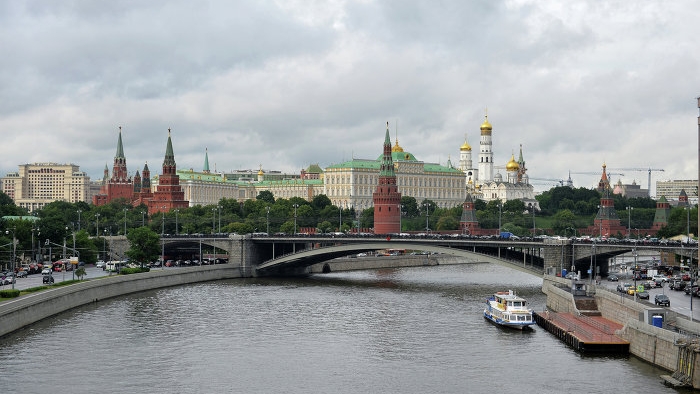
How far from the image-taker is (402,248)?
10012cm

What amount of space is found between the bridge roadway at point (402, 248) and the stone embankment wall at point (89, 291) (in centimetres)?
415

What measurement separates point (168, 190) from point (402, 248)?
93.6 metres

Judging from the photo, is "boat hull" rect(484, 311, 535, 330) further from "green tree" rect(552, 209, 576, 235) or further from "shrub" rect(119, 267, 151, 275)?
Result: "green tree" rect(552, 209, 576, 235)

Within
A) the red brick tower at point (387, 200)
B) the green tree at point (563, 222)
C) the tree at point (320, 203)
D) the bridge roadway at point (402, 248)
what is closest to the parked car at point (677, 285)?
the bridge roadway at point (402, 248)

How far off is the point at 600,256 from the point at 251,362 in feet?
172

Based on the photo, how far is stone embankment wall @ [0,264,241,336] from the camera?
59.5 meters

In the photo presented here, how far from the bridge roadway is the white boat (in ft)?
70.1

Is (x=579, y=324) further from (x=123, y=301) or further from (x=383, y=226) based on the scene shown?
(x=383, y=226)

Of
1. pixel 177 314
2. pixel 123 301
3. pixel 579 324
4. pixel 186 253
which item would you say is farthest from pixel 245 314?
pixel 186 253

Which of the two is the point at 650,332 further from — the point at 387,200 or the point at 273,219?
the point at 273,219

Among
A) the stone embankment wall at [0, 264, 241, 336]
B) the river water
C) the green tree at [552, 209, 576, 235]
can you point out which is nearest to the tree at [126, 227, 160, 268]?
the stone embankment wall at [0, 264, 241, 336]

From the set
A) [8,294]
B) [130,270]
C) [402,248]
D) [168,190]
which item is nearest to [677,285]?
[402,248]

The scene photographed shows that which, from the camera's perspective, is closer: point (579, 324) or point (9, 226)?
point (579, 324)

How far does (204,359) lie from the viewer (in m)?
52.9
